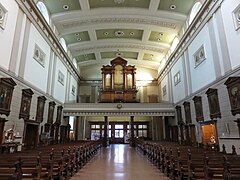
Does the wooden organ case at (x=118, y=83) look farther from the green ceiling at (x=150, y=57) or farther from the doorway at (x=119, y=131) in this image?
the doorway at (x=119, y=131)

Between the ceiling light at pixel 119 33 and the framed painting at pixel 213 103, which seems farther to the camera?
the ceiling light at pixel 119 33

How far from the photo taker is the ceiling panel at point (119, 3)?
997cm

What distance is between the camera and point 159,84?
17.8 meters

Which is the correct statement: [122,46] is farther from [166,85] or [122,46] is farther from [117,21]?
[166,85]

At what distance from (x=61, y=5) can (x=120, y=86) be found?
776 cm

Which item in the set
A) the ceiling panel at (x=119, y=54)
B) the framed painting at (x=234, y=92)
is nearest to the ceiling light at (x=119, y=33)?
the ceiling panel at (x=119, y=54)

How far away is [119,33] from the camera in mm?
13156

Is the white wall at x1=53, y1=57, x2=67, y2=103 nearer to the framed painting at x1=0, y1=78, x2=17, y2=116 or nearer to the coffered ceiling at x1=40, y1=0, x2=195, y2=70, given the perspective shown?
the coffered ceiling at x1=40, y1=0, x2=195, y2=70

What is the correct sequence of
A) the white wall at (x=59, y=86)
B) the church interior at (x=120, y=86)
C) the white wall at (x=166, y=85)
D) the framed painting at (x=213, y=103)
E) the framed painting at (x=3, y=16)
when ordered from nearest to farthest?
1. the church interior at (x=120, y=86)
2. the framed painting at (x=3, y=16)
3. the framed painting at (x=213, y=103)
4. the white wall at (x=59, y=86)
5. the white wall at (x=166, y=85)

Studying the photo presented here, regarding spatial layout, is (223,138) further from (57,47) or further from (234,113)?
(57,47)

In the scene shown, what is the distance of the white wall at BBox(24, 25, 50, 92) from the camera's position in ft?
26.3

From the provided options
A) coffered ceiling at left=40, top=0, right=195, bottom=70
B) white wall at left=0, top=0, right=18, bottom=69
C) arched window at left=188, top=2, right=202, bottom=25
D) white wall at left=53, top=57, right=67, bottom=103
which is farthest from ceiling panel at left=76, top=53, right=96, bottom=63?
white wall at left=0, top=0, right=18, bottom=69

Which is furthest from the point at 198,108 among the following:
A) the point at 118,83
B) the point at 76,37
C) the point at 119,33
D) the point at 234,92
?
the point at 76,37

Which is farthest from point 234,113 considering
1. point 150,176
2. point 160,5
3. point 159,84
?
point 159,84
